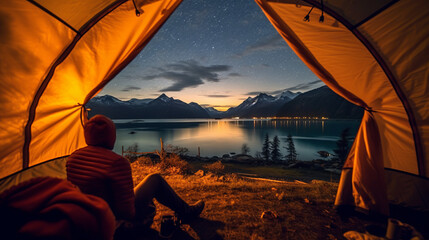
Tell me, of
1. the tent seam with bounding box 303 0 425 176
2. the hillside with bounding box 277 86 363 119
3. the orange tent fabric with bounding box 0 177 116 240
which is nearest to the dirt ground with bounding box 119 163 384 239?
the tent seam with bounding box 303 0 425 176

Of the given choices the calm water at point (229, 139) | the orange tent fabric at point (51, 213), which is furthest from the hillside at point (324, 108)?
the orange tent fabric at point (51, 213)

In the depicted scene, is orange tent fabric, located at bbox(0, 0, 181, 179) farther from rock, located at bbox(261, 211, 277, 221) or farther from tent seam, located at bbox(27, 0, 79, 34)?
rock, located at bbox(261, 211, 277, 221)

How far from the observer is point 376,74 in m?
3.10

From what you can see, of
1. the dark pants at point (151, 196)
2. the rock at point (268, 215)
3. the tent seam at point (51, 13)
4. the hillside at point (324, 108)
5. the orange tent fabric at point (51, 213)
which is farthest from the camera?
the hillside at point (324, 108)

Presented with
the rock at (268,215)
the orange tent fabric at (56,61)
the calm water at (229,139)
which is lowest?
the calm water at (229,139)

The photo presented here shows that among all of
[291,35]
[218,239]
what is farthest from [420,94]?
[218,239]

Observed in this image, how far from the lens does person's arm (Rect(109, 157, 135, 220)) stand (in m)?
1.62

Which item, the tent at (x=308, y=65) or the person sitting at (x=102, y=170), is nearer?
the person sitting at (x=102, y=170)

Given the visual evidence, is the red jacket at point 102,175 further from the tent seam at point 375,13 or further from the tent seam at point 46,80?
the tent seam at point 375,13

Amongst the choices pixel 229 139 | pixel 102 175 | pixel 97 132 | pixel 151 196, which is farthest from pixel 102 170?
pixel 229 139

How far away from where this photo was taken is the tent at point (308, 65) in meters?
2.54

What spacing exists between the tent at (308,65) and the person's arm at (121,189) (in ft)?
8.52

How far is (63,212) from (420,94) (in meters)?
4.77

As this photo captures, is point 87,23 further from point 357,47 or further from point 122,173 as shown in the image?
point 357,47
